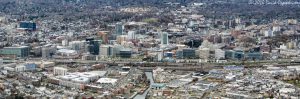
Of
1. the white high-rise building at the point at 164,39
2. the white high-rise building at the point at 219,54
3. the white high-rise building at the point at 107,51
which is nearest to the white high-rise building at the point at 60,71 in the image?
the white high-rise building at the point at 107,51

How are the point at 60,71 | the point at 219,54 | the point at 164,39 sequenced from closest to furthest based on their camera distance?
the point at 60,71 < the point at 219,54 < the point at 164,39

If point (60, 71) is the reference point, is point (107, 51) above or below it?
above

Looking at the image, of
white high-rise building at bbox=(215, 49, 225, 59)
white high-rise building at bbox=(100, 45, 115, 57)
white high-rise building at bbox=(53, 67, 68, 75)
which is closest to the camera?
white high-rise building at bbox=(53, 67, 68, 75)

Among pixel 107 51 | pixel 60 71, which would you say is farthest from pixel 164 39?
pixel 60 71

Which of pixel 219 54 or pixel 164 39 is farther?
pixel 164 39

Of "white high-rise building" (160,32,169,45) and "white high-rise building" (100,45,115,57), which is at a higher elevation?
"white high-rise building" (160,32,169,45)

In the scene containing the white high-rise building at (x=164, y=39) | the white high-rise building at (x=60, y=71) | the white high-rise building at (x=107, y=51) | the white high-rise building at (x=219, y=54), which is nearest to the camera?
the white high-rise building at (x=60, y=71)

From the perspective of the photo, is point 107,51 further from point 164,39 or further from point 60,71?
point 60,71

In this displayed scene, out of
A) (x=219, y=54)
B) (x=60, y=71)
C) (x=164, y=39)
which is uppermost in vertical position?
(x=164, y=39)

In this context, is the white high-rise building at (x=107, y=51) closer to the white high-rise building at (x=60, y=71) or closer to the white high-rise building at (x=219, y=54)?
the white high-rise building at (x=60, y=71)

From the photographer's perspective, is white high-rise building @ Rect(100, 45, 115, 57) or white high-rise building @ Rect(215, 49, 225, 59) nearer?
white high-rise building @ Rect(215, 49, 225, 59)

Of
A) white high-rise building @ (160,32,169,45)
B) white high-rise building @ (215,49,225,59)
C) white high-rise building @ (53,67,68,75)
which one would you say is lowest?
white high-rise building @ (53,67,68,75)

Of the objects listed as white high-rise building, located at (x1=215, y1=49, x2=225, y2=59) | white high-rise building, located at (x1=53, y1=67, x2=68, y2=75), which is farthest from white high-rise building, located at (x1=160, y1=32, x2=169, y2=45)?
white high-rise building, located at (x1=53, y1=67, x2=68, y2=75)

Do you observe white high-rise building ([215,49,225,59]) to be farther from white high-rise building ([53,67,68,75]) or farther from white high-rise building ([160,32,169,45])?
white high-rise building ([53,67,68,75])
